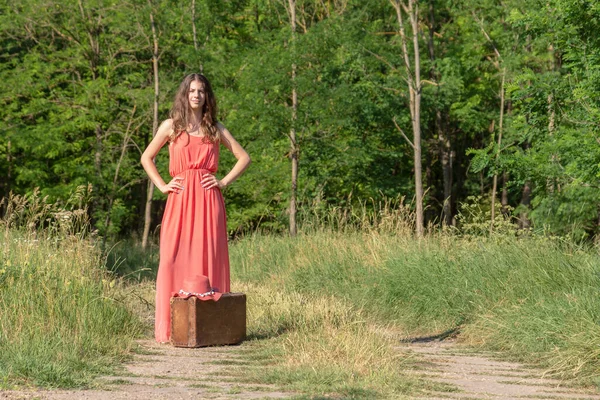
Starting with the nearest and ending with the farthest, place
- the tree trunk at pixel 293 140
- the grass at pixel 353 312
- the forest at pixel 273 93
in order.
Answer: the grass at pixel 353 312, the tree trunk at pixel 293 140, the forest at pixel 273 93

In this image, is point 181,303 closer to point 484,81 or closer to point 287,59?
point 287,59

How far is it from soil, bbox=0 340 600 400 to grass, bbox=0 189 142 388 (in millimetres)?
226

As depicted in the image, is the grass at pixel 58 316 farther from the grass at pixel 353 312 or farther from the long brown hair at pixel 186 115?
the long brown hair at pixel 186 115

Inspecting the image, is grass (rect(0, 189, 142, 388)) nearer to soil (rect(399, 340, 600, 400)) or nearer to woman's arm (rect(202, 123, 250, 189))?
woman's arm (rect(202, 123, 250, 189))

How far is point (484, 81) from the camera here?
90.3 ft

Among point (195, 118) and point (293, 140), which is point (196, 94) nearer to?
point (195, 118)

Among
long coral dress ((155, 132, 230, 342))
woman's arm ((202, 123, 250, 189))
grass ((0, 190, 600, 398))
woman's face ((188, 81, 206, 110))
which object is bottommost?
grass ((0, 190, 600, 398))

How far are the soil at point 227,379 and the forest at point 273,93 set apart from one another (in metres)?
9.05

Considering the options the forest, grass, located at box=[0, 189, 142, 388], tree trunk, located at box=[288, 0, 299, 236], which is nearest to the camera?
grass, located at box=[0, 189, 142, 388]

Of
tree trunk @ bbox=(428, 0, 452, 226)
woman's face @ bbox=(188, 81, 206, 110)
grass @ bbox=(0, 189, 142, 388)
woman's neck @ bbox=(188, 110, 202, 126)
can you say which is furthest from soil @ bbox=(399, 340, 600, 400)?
tree trunk @ bbox=(428, 0, 452, 226)

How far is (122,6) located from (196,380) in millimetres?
18266

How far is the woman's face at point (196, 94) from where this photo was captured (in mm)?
7719

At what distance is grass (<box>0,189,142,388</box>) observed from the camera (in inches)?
232

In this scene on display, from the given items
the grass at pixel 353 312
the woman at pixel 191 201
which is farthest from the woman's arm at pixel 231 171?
the grass at pixel 353 312
